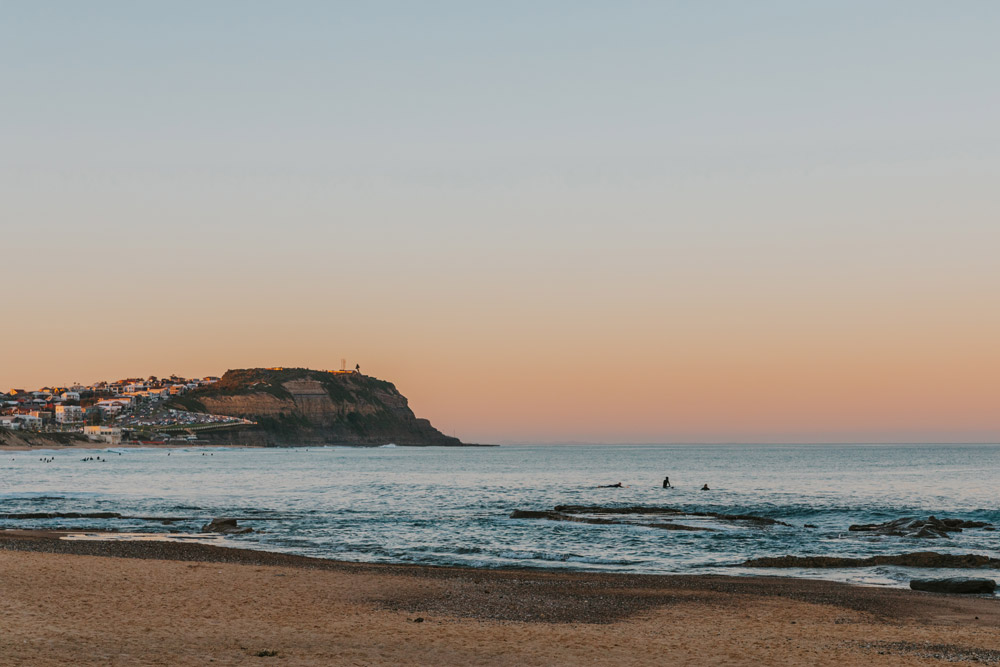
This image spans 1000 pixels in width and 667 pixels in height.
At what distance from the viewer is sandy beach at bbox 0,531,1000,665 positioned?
14.9 metres

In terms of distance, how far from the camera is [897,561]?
103ft

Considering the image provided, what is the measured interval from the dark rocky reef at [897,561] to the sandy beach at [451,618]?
3705mm

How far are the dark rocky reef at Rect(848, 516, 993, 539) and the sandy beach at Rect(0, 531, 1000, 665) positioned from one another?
1591 centimetres

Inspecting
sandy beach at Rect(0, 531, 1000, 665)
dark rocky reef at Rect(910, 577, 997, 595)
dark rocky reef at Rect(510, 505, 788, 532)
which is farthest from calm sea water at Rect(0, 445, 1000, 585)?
sandy beach at Rect(0, 531, 1000, 665)

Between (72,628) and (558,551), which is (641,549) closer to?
(558,551)

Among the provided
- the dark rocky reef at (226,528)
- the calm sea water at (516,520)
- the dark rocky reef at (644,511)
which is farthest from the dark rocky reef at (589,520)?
the dark rocky reef at (226,528)

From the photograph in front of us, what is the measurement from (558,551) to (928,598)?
582 inches

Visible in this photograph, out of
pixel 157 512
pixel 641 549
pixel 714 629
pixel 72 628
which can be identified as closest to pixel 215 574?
pixel 72 628

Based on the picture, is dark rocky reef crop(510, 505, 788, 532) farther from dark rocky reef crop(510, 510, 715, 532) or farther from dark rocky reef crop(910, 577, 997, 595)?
dark rocky reef crop(910, 577, 997, 595)

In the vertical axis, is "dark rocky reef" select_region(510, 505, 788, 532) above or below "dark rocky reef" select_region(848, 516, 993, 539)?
below

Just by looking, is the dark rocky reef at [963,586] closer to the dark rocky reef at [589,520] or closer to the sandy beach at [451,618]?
the sandy beach at [451,618]

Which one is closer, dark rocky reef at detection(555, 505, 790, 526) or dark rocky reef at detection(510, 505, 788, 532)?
dark rocky reef at detection(510, 505, 788, 532)

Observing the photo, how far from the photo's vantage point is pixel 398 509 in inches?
2223

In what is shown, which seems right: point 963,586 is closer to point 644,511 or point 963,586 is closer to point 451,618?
point 451,618
